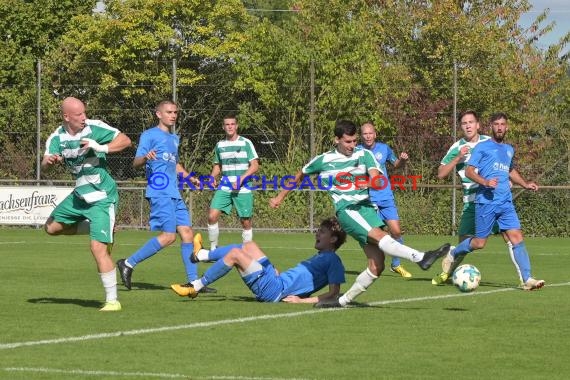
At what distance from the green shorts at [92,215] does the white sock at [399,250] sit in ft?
8.33

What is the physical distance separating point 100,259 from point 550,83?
30.7 meters

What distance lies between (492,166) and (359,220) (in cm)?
354

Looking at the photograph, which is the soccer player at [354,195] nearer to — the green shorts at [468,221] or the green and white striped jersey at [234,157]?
the green shorts at [468,221]

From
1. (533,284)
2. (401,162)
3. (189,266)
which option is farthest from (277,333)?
(401,162)

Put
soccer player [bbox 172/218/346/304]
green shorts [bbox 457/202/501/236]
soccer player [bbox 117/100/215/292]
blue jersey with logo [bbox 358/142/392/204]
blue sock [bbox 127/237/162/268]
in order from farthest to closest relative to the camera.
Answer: blue jersey with logo [bbox 358/142/392/204], green shorts [bbox 457/202/501/236], blue sock [bbox 127/237/162/268], soccer player [bbox 117/100/215/292], soccer player [bbox 172/218/346/304]

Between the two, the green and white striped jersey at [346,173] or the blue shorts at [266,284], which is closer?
the green and white striped jersey at [346,173]

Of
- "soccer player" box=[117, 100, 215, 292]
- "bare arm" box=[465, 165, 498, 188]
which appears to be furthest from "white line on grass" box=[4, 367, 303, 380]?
"bare arm" box=[465, 165, 498, 188]

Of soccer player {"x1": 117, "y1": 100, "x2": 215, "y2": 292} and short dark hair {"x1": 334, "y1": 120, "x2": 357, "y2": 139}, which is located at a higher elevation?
short dark hair {"x1": 334, "y1": 120, "x2": 357, "y2": 139}

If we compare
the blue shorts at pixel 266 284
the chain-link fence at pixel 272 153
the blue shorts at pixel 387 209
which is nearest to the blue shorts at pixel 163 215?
the blue shorts at pixel 266 284

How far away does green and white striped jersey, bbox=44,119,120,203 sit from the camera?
11.7 m

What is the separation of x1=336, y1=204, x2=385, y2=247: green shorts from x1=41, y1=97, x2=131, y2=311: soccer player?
213cm

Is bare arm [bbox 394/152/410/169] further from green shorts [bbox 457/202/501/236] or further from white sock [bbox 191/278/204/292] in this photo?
white sock [bbox 191/278/204/292]

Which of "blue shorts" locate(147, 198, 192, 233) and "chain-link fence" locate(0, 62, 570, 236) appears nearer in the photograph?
"blue shorts" locate(147, 198, 192, 233)

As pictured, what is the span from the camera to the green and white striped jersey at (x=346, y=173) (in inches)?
456
